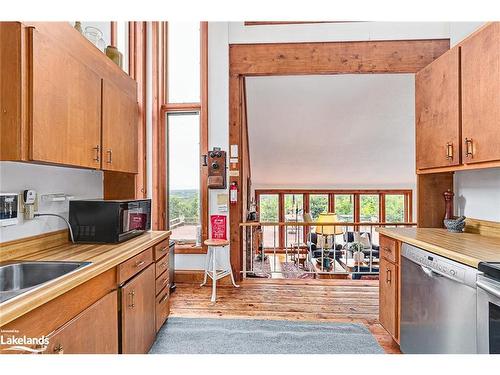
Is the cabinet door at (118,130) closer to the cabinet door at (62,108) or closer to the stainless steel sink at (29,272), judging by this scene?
the cabinet door at (62,108)

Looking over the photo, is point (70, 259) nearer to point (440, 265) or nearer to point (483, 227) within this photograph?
point (440, 265)

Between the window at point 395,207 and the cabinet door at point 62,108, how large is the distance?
808 centimetres

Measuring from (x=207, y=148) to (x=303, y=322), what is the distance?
2.26 metres

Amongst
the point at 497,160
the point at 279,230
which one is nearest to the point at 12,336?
the point at 497,160

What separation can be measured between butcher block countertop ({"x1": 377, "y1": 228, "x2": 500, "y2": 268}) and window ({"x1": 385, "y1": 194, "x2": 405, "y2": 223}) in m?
6.35

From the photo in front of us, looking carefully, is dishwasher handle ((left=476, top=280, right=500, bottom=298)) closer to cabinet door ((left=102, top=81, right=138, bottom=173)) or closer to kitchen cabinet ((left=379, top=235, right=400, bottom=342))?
kitchen cabinet ((left=379, top=235, right=400, bottom=342))

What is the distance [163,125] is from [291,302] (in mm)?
2735

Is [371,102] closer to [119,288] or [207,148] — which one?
[207,148]

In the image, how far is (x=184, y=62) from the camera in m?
3.61

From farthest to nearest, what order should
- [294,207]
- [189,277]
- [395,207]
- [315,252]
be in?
1. [294,207]
2. [395,207]
3. [315,252]
4. [189,277]

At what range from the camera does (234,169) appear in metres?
3.45

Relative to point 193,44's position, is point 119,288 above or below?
below

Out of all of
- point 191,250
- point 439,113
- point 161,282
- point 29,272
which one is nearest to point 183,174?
point 191,250

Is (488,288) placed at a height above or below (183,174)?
below
